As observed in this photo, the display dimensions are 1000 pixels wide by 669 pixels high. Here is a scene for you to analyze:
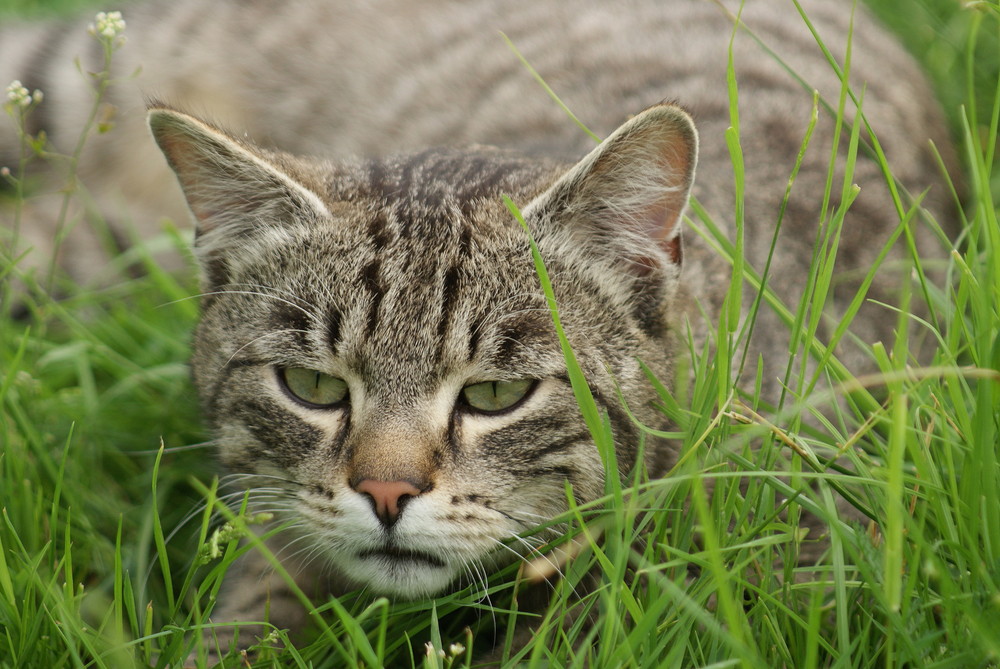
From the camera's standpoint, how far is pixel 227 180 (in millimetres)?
2426

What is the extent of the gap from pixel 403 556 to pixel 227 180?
3.30 ft

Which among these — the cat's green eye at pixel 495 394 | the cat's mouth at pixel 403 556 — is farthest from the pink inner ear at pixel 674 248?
the cat's mouth at pixel 403 556

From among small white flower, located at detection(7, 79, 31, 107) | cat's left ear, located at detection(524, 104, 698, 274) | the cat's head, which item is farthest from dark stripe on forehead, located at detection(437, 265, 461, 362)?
small white flower, located at detection(7, 79, 31, 107)

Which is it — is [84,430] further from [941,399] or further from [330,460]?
[941,399]

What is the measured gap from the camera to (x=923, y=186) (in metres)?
3.52

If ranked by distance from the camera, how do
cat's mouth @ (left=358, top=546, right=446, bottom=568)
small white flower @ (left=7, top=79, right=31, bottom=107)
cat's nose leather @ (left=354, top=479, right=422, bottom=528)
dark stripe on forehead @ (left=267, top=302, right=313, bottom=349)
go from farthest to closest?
small white flower @ (left=7, top=79, right=31, bottom=107) → dark stripe on forehead @ (left=267, top=302, right=313, bottom=349) → cat's mouth @ (left=358, top=546, right=446, bottom=568) → cat's nose leather @ (left=354, top=479, right=422, bottom=528)

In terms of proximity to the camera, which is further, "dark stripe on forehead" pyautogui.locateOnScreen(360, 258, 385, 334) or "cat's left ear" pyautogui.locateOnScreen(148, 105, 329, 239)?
"cat's left ear" pyautogui.locateOnScreen(148, 105, 329, 239)

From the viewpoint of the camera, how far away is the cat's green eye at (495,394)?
A: 2176 millimetres

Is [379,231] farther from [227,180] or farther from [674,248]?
[674,248]


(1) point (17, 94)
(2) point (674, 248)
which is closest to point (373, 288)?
(2) point (674, 248)

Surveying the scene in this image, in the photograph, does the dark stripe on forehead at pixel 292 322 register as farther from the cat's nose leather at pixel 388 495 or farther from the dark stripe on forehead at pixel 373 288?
the cat's nose leather at pixel 388 495

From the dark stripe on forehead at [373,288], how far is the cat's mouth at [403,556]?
0.47 meters

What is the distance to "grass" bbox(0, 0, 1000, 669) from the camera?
177 cm

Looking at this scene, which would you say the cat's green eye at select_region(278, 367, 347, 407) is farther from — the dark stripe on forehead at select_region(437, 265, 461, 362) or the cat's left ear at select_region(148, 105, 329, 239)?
the cat's left ear at select_region(148, 105, 329, 239)
